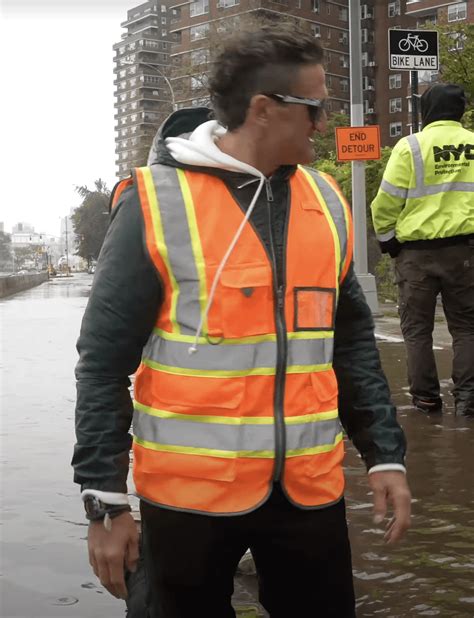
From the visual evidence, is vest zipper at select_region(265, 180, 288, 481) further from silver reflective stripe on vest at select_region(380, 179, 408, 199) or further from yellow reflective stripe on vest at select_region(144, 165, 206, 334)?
silver reflective stripe on vest at select_region(380, 179, 408, 199)

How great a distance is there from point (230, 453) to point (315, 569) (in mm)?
325

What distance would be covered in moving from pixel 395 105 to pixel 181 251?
9984 centimetres

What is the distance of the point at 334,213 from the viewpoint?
7.68ft

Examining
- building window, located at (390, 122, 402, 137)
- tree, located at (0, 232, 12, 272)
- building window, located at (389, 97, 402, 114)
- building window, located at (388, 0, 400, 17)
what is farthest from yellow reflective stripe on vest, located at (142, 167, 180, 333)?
building window, located at (388, 0, 400, 17)

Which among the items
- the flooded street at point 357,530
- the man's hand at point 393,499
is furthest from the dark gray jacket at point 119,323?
the flooded street at point 357,530

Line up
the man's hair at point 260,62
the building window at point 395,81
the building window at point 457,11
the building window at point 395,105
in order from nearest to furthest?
the man's hair at point 260,62 < the building window at point 457,11 < the building window at point 395,105 < the building window at point 395,81

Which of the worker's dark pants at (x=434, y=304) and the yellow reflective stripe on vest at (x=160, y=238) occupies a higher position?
the yellow reflective stripe on vest at (x=160, y=238)

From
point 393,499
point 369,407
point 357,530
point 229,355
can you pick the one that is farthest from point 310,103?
point 357,530

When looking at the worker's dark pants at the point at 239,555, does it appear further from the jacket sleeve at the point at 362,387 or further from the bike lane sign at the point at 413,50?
the bike lane sign at the point at 413,50

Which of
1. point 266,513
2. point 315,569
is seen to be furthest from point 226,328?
point 315,569

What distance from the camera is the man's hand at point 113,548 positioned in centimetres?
207

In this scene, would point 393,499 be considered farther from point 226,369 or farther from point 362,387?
point 226,369

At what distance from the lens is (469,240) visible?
6176 millimetres

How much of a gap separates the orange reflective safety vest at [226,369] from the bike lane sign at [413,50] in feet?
38.5
